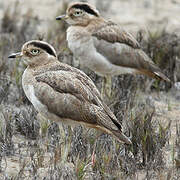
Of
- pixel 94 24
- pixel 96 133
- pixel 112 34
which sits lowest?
pixel 96 133

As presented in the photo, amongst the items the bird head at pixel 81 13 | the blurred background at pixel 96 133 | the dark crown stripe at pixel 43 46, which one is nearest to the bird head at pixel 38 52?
the dark crown stripe at pixel 43 46

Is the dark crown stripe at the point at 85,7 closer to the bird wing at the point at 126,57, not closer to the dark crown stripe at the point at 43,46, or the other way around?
the bird wing at the point at 126,57

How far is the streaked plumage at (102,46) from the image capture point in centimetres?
719

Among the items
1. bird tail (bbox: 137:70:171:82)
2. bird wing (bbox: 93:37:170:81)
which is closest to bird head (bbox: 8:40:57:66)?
bird wing (bbox: 93:37:170:81)

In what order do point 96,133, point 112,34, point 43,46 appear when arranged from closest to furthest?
point 96,133 < point 43,46 < point 112,34

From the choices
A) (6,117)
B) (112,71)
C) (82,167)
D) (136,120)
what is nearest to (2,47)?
(112,71)

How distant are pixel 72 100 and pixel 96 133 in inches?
22.7

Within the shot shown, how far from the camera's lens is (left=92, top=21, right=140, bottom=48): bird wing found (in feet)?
23.8

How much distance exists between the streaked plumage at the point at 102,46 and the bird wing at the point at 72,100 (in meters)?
1.68

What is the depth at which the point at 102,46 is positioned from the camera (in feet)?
23.7

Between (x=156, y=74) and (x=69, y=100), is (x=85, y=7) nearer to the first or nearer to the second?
(x=156, y=74)

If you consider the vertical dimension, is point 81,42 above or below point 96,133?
above

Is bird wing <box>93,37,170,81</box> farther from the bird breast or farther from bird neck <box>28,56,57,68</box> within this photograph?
bird neck <box>28,56,57,68</box>

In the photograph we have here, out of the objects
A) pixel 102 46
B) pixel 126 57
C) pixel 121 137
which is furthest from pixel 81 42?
pixel 121 137
